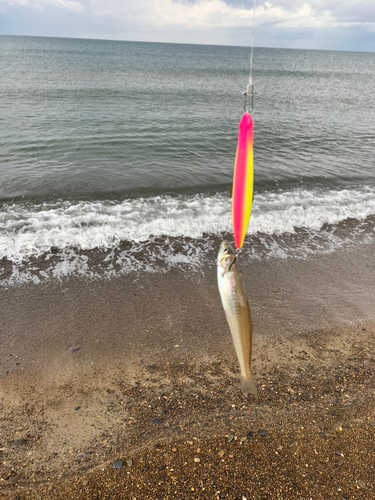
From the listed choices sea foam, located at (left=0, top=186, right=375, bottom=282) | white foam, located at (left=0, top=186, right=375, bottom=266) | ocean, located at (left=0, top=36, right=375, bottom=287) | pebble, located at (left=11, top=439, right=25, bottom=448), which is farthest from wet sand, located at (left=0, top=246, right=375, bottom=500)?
white foam, located at (left=0, top=186, right=375, bottom=266)

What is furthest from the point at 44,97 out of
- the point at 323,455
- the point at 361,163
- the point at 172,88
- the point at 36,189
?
the point at 323,455

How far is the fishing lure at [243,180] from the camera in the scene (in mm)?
2205

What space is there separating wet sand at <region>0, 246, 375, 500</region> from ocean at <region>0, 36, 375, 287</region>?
1.53m

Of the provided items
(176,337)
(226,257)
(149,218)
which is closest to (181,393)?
(176,337)

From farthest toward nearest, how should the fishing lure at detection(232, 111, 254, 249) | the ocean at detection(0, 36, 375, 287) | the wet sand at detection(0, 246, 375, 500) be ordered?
the ocean at detection(0, 36, 375, 287) < the wet sand at detection(0, 246, 375, 500) < the fishing lure at detection(232, 111, 254, 249)

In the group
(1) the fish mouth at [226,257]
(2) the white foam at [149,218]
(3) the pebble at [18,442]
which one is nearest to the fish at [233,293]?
(1) the fish mouth at [226,257]

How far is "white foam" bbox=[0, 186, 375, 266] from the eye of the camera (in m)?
9.35

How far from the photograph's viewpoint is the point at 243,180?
7.24 ft

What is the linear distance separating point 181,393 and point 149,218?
6815mm

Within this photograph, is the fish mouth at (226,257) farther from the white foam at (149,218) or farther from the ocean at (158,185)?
the white foam at (149,218)

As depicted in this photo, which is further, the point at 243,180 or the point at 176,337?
the point at 176,337

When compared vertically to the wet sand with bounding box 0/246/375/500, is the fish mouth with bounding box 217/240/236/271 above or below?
above

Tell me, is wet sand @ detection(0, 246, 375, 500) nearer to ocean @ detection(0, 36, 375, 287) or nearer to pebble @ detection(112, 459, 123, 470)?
pebble @ detection(112, 459, 123, 470)

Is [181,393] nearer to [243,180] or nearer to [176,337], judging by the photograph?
[176,337]
